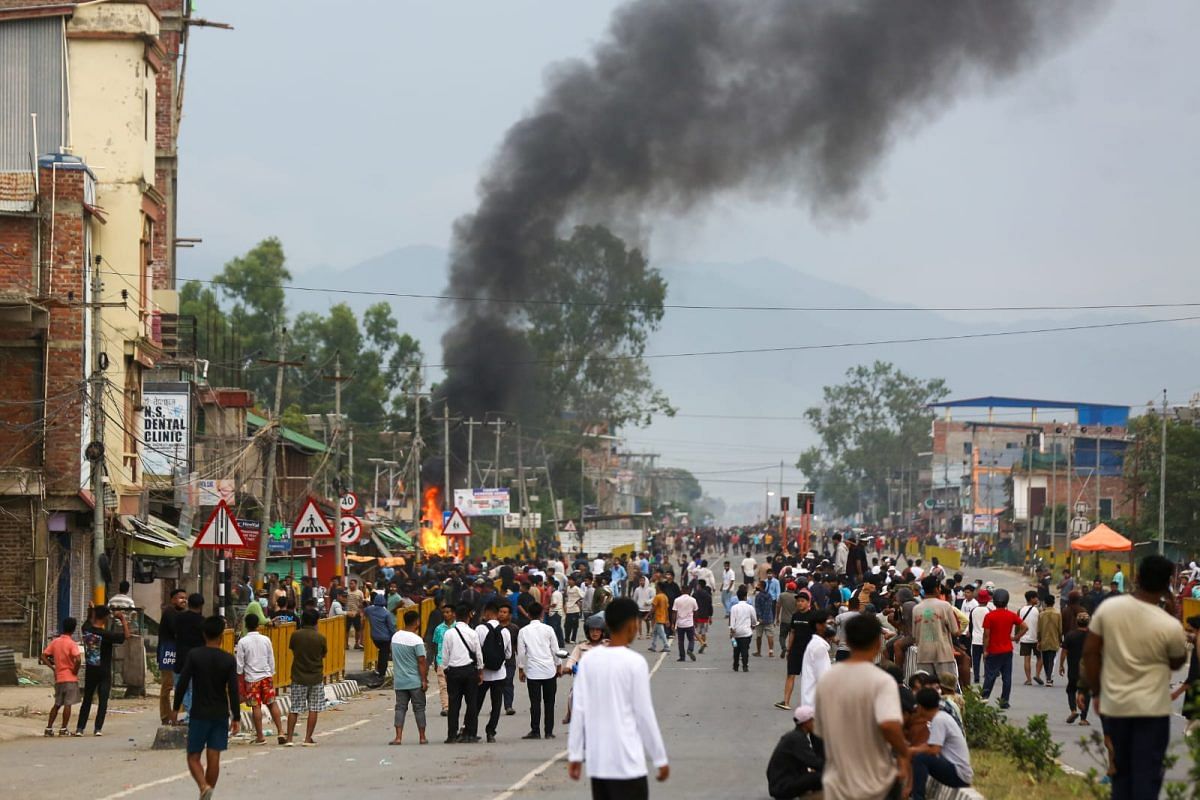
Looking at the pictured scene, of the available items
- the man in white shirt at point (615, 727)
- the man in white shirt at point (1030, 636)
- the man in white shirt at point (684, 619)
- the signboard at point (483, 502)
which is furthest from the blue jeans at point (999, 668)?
the signboard at point (483, 502)

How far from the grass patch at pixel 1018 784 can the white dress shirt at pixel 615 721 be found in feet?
15.5

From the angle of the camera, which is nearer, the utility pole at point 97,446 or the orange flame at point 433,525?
the utility pole at point 97,446

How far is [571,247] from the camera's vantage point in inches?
3155

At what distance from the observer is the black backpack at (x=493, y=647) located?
18.6 m

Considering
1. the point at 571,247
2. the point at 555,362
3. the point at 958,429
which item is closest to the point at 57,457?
the point at 571,247

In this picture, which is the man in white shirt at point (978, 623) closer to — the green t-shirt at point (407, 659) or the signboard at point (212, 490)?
the green t-shirt at point (407, 659)

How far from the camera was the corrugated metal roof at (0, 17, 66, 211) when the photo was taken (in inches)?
1300

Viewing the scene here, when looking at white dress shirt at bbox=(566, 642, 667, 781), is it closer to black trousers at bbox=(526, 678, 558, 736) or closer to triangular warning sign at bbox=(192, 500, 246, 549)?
black trousers at bbox=(526, 678, 558, 736)

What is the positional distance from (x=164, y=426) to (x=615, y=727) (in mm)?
27884

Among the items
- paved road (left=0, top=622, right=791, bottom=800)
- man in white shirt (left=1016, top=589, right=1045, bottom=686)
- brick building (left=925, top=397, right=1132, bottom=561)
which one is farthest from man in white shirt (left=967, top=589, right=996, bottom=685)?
brick building (left=925, top=397, right=1132, bottom=561)

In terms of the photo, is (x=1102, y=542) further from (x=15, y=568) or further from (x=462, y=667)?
(x=462, y=667)

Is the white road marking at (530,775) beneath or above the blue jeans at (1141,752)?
beneath

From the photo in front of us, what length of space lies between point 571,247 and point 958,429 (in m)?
73.2

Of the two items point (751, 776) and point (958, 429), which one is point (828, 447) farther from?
point (751, 776)
